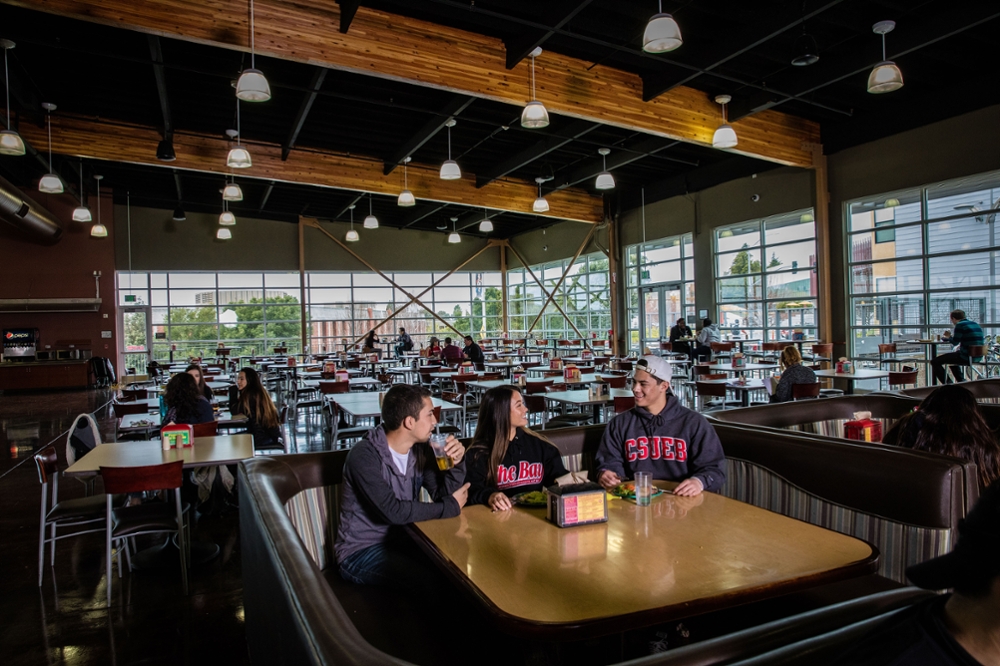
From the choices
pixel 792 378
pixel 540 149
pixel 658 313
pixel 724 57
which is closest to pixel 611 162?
pixel 540 149

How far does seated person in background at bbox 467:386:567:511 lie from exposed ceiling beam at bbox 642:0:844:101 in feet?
17.2

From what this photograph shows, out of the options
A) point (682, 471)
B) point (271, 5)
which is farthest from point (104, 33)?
point (682, 471)

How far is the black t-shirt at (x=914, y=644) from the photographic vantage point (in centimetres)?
66

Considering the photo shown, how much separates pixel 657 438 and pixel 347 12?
17.4ft

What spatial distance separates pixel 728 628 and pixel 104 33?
813 centimetres

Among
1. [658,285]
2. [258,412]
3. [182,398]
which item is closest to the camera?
[182,398]

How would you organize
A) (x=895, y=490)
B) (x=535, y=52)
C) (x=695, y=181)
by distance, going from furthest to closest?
1. (x=695, y=181)
2. (x=535, y=52)
3. (x=895, y=490)

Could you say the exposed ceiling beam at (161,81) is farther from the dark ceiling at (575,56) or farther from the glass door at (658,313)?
the glass door at (658,313)

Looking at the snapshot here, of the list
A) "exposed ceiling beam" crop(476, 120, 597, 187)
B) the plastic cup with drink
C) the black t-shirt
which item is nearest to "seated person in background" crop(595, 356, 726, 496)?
the plastic cup with drink

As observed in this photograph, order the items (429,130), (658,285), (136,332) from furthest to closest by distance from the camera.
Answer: (136,332) < (658,285) < (429,130)

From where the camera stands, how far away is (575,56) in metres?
7.67

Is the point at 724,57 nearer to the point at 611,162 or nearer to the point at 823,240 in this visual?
the point at 823,240

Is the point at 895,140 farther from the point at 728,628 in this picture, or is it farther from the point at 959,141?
the point at 728,628

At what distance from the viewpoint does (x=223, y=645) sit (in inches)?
109
